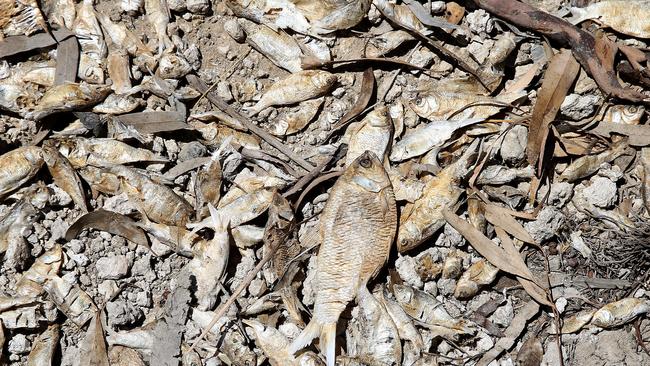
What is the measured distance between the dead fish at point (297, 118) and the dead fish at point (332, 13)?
200 mm

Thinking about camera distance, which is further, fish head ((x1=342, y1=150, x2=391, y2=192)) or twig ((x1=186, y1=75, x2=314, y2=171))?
twig ((x1=186, y1=75, x2=314, y2=171))

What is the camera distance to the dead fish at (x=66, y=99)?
1.84 metres

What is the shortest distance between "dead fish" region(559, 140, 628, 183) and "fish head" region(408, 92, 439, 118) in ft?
1.30

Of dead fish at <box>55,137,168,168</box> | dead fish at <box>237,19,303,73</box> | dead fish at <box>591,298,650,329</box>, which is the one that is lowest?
dead fish at <box>591,298,650,329</box>

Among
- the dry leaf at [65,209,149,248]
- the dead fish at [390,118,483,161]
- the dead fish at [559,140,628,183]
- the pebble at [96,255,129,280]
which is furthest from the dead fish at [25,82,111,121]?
the dead fish at [559,140,628,183]

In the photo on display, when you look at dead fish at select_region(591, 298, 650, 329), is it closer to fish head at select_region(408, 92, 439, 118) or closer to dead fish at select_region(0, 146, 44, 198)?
fish head at select_region(408, 92, 439, 118)

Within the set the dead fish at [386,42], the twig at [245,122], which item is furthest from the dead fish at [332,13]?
the twig at [245,122]

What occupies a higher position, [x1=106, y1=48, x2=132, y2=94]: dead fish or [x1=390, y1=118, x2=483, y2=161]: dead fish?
[x1=106, y1=48, x2=132, y2=94]: dead fish

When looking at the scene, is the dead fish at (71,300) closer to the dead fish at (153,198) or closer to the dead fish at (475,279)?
the dead fish at (153,198)

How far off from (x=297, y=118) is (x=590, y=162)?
801 millimetres

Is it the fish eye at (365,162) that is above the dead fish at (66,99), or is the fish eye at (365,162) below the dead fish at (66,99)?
below

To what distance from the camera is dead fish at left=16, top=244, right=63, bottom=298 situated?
1.84 meters

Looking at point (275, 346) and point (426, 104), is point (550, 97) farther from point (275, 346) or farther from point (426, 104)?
point (275, 346)

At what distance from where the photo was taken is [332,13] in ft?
6.07
